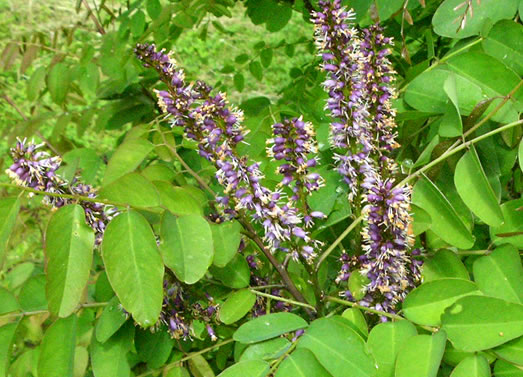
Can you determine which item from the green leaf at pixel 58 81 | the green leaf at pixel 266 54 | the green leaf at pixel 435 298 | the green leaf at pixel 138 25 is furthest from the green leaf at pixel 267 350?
the green leaf at pixel 266 54

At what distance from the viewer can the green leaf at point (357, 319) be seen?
1150 millimetres

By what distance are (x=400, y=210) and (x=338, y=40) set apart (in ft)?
1.19

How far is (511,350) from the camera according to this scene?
104 cm

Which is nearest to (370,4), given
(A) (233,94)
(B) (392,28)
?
(B) (392,28)

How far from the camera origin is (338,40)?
46.8 inches

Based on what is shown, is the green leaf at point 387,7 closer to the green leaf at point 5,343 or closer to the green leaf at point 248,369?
the green leaf at point 248,369

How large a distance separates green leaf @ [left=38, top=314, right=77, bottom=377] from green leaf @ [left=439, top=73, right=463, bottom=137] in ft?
2.81

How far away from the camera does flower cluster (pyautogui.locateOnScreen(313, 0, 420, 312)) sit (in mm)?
1111

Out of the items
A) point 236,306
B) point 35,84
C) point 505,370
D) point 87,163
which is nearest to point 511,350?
point 505,370

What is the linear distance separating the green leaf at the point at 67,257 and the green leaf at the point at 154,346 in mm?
370

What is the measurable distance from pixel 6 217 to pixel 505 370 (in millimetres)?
937

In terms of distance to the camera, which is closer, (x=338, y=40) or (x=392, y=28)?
(x=338, y=40)

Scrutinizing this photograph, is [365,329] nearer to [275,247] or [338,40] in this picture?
[275,247]

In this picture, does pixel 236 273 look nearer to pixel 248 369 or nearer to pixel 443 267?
pixel 248 369
